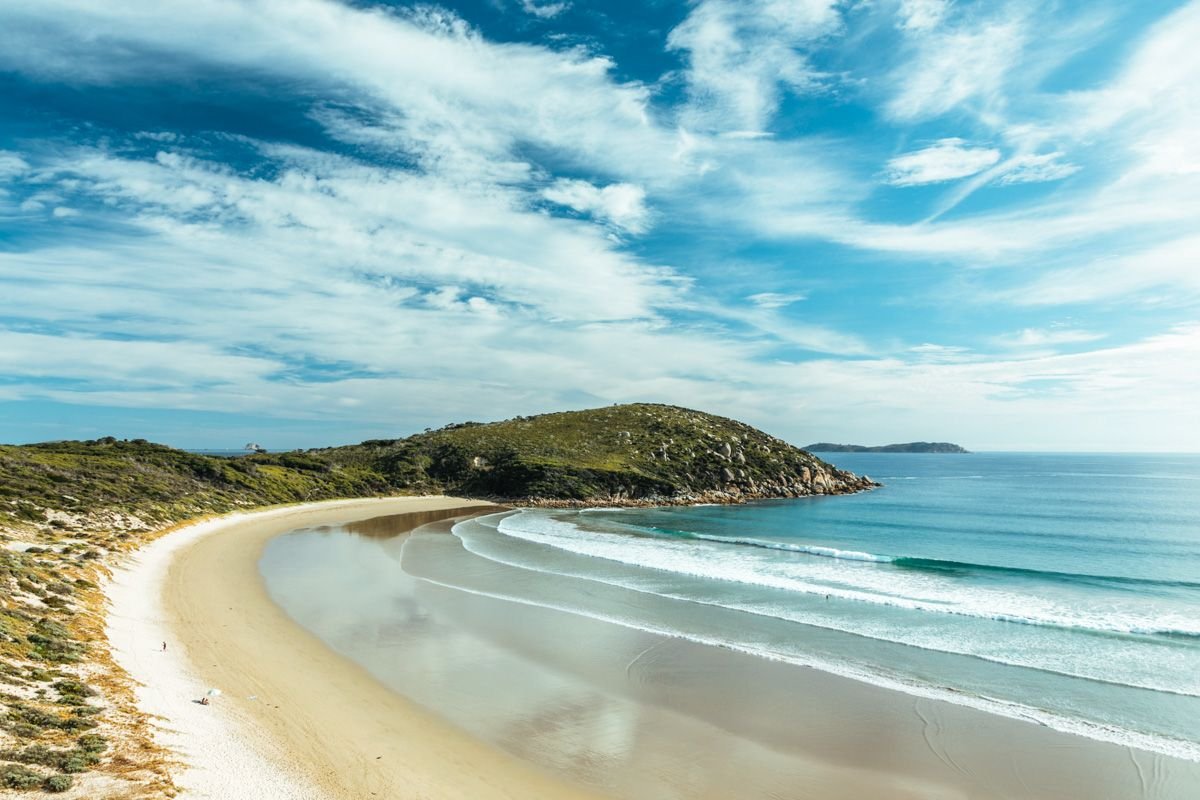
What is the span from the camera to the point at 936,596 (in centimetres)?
2325

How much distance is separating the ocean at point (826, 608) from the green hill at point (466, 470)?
11508mm

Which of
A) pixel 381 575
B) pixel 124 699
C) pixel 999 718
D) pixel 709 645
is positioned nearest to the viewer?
pixel 124 699

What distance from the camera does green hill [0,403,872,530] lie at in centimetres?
3550

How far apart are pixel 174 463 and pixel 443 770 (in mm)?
53614

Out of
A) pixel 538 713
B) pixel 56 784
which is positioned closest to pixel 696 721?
pixel 538 713

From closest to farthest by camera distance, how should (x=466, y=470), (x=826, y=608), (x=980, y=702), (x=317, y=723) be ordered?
(x=317, y=723) → (x=980, y=702) → (x=826, y=608) → (x=466, y=470)

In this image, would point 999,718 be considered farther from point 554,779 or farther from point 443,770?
point 443,770

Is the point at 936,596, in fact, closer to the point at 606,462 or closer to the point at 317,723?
the point at 317,723

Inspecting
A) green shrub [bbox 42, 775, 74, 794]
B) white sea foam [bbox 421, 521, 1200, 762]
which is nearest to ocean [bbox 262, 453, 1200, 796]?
white sea foam [bbox 421, 521, 1200, 762]

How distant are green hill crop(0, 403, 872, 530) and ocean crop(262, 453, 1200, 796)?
11.5 metres

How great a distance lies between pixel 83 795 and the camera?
7.42m

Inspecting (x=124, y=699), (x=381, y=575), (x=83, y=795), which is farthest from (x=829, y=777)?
(x=381, y=575)

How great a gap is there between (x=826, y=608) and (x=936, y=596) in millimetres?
5357

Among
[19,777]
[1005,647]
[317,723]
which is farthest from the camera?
[1005,647]
